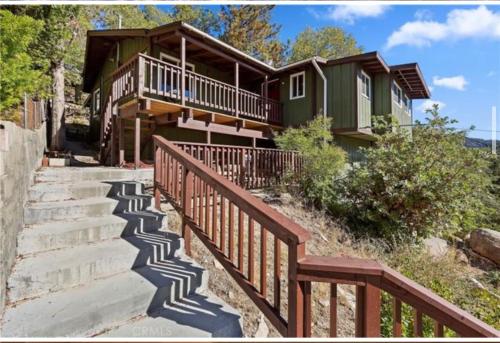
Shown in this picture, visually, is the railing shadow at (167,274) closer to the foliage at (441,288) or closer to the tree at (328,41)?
the foliage at (441,288)

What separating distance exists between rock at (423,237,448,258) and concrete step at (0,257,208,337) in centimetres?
609

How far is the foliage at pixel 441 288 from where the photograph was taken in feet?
10.9

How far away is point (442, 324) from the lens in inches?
60.0

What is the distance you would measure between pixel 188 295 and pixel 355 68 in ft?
34.5

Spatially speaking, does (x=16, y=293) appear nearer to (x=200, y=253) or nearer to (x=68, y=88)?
(x=200, y=253)

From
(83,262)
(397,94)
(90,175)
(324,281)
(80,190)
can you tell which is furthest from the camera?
(397,94)

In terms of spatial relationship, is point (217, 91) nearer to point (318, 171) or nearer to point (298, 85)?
point (298, 85)

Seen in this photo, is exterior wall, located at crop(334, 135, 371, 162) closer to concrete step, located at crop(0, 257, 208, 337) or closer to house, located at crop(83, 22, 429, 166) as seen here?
house, located at crop(83, 22, 429, 166)

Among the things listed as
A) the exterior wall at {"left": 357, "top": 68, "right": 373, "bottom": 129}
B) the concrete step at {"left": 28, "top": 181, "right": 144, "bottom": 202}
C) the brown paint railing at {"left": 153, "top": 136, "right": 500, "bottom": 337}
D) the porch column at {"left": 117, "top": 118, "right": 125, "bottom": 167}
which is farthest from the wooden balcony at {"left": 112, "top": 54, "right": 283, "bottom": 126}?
the brown paint railing at {"left": 153, "top": 136, "right": 500, "bottom": 337}

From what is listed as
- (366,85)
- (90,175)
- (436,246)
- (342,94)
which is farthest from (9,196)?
(366,85)

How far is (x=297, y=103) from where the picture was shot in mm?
11930

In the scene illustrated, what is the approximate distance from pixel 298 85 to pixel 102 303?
11.5 m

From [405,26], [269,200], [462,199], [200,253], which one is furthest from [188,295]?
[462,199]

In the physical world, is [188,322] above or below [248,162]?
below
